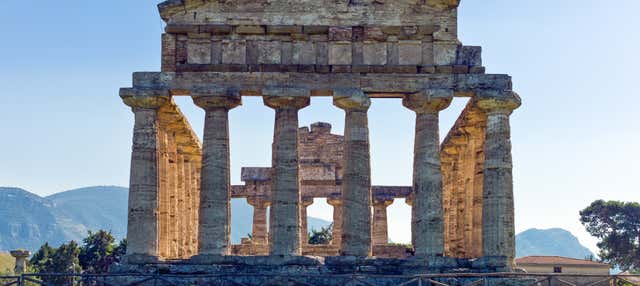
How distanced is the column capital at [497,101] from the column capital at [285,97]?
740 centimetres

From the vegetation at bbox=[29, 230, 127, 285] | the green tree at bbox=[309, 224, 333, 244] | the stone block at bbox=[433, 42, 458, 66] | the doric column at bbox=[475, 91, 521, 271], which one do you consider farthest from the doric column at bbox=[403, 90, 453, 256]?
the green tree at bbox=[309, 224, 333, 244]

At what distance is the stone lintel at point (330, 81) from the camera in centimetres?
3828

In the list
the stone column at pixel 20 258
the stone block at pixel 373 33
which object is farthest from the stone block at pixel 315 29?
the stone column at pixel 20 258

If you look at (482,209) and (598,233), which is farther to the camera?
(598,233)

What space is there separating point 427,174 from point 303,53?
7533 millimetres

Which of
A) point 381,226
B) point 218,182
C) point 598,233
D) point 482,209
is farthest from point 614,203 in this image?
point 218,182

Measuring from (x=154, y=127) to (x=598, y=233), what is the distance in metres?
62.3


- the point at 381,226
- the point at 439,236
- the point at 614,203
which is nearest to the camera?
the point at 439,236

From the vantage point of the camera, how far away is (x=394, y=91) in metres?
38.5

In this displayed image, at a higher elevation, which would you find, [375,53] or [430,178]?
[375,53]

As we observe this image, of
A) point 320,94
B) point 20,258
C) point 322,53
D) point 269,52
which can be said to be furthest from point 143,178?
point 20,258

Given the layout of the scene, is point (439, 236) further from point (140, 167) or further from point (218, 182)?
point (140, 167)

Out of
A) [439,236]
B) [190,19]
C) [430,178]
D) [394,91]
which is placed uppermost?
[190,19]

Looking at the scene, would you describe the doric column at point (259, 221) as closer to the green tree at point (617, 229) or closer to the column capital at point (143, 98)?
the column capital at point (143, 98)
